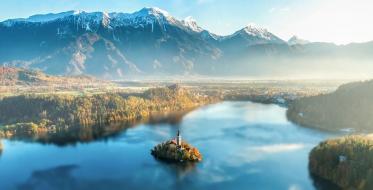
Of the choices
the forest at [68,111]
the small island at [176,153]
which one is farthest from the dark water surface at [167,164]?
the forest at [68,111]

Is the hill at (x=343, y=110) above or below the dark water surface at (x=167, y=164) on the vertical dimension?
above

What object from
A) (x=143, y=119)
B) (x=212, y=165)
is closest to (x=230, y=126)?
(x=143, y=119)

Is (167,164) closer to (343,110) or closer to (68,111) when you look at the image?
(343,110)

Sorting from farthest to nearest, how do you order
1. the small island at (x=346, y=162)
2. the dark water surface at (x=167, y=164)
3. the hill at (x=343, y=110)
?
the hill at (x=343, y=110)
the dark water surface at (x=167, y=164)
the small island at (x=346, y=162)

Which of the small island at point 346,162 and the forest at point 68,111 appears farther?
the forest at point 68,111

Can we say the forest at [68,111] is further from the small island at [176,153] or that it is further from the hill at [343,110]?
the hill at [343,110]

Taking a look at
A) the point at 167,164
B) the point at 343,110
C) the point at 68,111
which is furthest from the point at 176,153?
the point at 68,111
